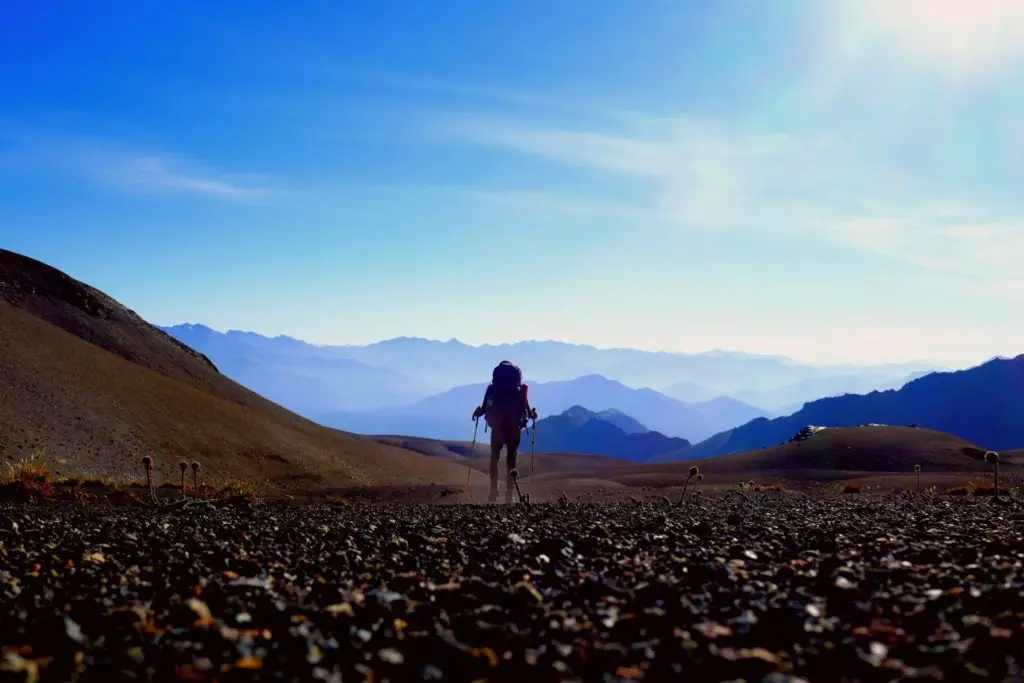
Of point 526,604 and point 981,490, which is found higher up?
point 526,604

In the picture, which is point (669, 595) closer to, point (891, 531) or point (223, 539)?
point (891, 531)

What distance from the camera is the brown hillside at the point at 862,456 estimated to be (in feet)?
157

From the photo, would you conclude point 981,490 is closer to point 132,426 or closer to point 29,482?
point 29,482

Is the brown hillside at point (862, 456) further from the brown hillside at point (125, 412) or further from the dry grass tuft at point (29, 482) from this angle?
the dry grass tuft at point (29, 482)

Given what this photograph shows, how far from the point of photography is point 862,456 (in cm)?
5012

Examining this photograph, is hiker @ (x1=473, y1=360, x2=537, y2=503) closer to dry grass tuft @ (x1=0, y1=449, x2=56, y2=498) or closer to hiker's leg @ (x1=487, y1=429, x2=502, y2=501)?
hiker's leg @ (x1=487, y1=429, x2=502, y2=501)

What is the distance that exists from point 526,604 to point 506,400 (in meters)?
15.8

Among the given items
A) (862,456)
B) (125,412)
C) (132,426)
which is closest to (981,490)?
(862,456)

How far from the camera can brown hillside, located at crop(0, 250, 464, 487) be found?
28922 millimetres

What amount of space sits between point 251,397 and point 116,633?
180 ft

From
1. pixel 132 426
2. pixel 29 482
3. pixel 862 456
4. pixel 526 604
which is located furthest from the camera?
pixel 862 456

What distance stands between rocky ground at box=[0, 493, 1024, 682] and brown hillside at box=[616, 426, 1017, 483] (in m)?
39.5

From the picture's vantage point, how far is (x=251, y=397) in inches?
2250

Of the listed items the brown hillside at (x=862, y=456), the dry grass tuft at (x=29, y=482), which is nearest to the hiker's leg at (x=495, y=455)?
the dry grass tuft at (x=29, y=482)
